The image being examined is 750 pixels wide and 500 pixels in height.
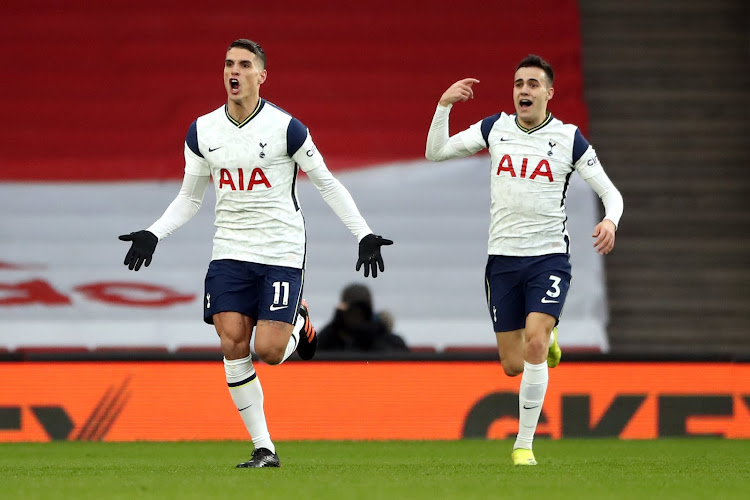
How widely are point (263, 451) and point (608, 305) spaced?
6089 millimetres

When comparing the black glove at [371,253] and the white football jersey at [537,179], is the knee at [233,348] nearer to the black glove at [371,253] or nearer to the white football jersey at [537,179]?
the black glove at [371,253]

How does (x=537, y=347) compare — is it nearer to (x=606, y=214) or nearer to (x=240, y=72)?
(x=606, y=214)

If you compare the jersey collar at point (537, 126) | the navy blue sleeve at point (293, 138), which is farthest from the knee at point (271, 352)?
the jersey collar at point (537, 126)

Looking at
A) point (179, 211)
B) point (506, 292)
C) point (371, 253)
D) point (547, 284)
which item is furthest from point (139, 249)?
point (547, 284)

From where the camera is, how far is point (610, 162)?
12750 mm

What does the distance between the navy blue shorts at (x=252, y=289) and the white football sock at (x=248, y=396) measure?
0.27 m

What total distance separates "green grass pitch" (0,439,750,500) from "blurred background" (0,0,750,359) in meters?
2.86

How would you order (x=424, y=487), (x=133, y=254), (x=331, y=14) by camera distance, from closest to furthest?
(x=424, y=487)
(x=133, y=254)
(x=331, y=14)

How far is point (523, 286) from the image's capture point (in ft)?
23.1

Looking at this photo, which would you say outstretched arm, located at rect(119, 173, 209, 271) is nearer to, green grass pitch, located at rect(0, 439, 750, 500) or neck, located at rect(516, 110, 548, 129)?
green grass pitch, located at rect(0, 439, 750, 500)

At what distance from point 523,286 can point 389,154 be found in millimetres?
5539

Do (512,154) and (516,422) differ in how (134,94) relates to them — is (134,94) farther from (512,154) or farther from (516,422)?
(512,154)

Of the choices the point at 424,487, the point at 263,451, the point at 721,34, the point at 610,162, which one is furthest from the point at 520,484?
the point at 721,34

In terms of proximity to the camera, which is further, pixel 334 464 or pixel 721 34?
pixel 721 34
